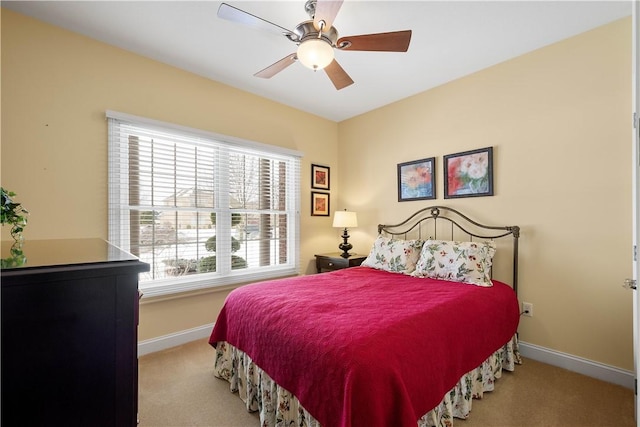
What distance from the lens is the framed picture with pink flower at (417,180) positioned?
320 cm

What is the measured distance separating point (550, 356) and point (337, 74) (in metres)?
2.86

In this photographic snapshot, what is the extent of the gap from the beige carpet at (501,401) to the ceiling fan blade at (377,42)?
2314mm

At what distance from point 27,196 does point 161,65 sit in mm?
1549

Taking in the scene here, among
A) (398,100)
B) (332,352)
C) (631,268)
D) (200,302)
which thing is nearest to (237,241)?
(200,302)

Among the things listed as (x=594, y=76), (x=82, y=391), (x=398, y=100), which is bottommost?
(x=82, y=391)

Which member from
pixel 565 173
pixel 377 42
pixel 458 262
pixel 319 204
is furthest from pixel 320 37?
pixel 319 204

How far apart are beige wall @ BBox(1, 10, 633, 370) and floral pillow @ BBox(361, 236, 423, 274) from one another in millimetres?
682

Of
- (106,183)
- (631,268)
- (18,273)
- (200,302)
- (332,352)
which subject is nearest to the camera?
(18,273)

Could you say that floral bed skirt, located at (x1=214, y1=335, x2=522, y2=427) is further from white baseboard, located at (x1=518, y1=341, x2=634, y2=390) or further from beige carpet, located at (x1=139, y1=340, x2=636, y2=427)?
white baseboard, located at (x1=518, y1=341, x2=634, y2=390)

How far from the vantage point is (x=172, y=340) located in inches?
108

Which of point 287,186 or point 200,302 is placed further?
point 287,186

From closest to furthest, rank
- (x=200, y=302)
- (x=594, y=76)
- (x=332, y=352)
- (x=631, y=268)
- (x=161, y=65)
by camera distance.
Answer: (x=332, y=352) < (x=631, y=268) < (x=594, y=76) < (x=161, y=65) < (x=200, y=302)

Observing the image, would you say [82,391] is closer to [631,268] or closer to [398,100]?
[631,268]

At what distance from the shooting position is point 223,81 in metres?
3.10
